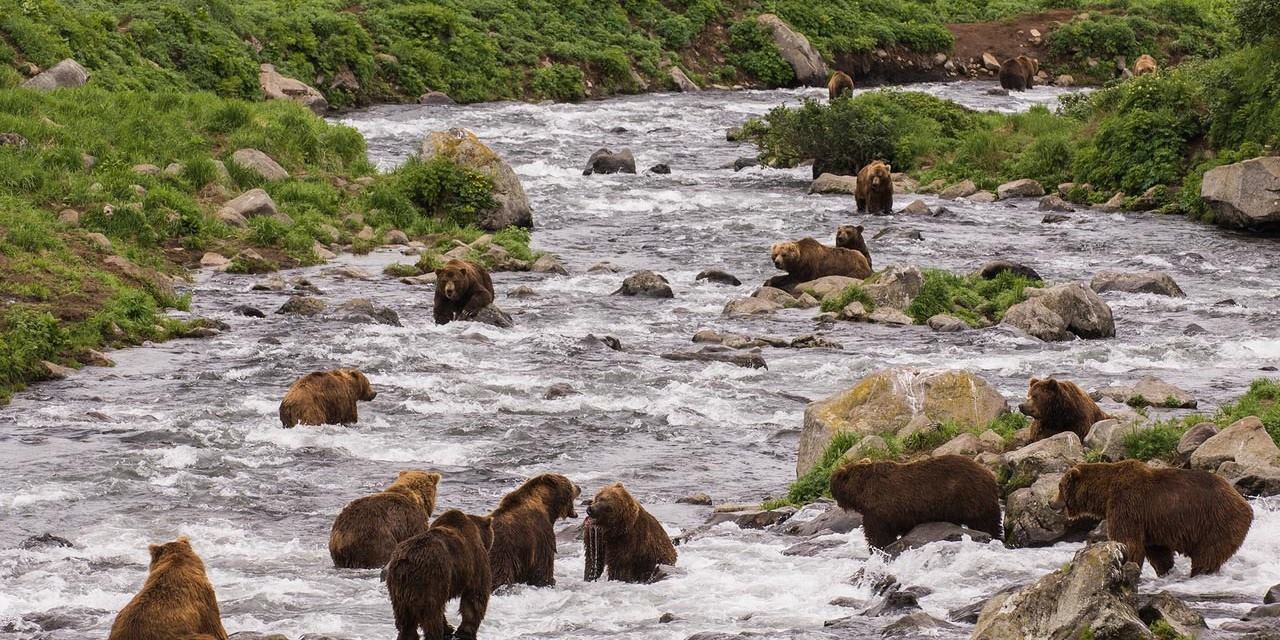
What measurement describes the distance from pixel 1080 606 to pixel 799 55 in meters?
44.4

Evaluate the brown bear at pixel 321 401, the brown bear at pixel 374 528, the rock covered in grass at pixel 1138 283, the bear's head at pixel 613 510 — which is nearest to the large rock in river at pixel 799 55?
the rock covered in grass at pixel 1138 283

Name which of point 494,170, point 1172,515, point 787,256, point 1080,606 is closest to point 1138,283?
point 787,256

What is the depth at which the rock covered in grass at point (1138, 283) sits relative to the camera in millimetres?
21672

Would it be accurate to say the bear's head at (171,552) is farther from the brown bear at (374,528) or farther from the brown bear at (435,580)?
the brown bear at (374,528)

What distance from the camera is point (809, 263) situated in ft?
75.2

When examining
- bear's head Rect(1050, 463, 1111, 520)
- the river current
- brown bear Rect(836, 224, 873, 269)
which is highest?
brown bear Rect(836, 224, 873, 269)

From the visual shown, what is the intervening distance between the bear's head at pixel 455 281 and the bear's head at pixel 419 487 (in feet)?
25.6

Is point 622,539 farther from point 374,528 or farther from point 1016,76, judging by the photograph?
point 1016,76

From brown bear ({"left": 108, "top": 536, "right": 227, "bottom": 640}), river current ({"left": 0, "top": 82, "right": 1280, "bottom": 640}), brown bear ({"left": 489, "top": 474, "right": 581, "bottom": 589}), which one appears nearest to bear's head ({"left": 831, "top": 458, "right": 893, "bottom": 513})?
river current ({"left": 0, "top": 82, "right": 1280, "bottom": 640})

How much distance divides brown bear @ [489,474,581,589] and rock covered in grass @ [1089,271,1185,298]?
13129mm

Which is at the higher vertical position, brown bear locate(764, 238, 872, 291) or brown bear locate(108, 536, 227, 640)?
brown bear locate(764, 238, 872, 291)

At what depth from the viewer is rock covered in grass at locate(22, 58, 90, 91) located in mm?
28156

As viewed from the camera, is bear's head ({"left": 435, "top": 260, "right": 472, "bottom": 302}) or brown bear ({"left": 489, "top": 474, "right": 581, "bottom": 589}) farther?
bear's head ({"left": 435, "top": 260, "right": 472, "bottom": 302})

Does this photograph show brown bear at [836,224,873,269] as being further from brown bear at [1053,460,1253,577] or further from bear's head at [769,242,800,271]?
brown bear at [1053,460,1253,577]
